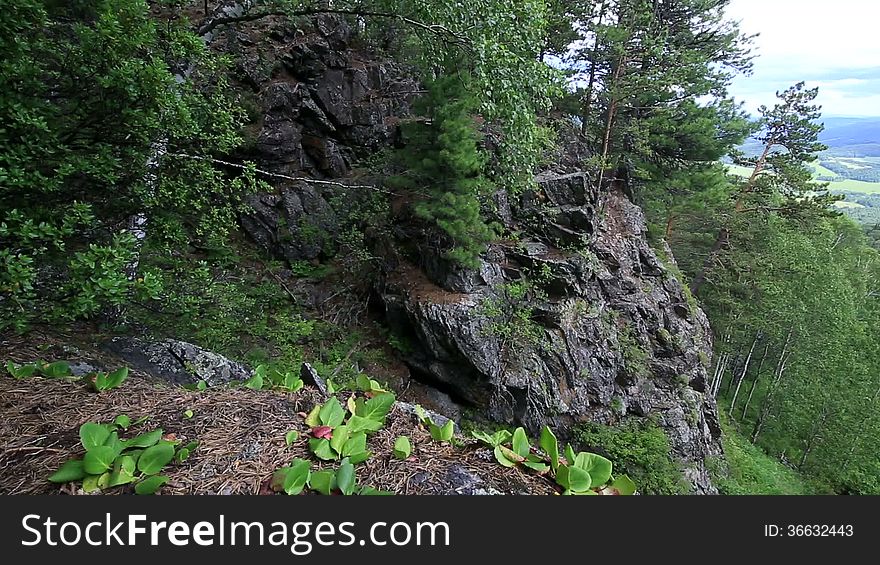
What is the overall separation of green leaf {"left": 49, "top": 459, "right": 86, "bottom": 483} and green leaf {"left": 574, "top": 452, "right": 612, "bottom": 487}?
1815mm

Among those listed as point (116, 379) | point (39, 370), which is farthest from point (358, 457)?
point (39, 370)

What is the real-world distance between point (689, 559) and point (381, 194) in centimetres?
772

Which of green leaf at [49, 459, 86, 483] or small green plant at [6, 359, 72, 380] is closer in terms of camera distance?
green leaf at [49, 459, 86, 483]

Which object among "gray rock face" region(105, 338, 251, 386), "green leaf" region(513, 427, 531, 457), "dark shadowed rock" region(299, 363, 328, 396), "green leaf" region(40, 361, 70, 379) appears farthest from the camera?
"gray rock face" region(105, 338, 251, 386)

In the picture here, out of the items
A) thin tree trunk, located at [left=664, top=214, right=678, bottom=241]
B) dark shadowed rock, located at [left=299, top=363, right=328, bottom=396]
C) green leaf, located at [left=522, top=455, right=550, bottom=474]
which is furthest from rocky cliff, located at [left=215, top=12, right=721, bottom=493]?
green leaf, located at [left=522, top=455, right=550, bottom=474]

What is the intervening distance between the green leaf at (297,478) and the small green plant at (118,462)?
412 mm

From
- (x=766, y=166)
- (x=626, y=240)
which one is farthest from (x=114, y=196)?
(x=766, y=166)

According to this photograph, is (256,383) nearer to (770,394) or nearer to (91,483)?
(91,483)

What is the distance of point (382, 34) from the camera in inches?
400

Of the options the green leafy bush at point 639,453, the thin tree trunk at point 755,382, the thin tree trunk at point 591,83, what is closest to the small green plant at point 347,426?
the green leafy bush at point 639,453

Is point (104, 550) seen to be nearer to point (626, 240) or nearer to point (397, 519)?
point (397, 519)

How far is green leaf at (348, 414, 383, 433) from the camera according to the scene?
6.24 ft

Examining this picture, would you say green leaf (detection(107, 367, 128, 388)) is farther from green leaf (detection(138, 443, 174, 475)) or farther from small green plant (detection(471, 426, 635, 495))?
small green plant (detection(471, 426, 635, 495))

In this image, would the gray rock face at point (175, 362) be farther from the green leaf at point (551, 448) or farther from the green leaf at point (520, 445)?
the green leaf at point (551, 448)
